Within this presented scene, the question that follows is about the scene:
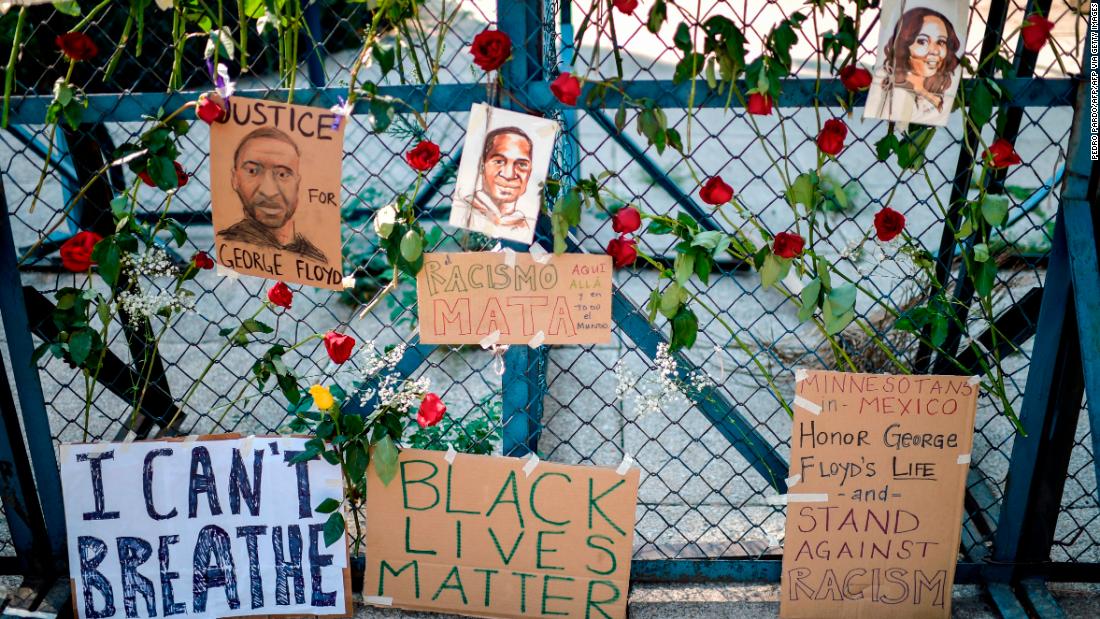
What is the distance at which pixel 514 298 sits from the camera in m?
1.99

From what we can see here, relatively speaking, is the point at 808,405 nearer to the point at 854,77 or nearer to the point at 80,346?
the point at 854,77

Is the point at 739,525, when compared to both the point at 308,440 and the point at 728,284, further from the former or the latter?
the point at 728,284

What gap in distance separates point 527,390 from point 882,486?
32.9 inches

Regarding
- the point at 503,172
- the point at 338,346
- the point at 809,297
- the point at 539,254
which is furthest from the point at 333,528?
the point at 809,297

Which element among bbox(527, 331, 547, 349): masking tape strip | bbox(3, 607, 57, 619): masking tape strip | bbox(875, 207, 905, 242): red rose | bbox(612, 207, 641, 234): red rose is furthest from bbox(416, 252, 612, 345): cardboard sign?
bbox(3, 607, 57, 619): masking tape strip

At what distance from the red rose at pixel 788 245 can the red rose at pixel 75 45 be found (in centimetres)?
139

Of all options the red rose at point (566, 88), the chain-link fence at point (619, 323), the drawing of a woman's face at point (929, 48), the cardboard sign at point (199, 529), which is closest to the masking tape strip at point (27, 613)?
the cardboard sign at point (199, 529)

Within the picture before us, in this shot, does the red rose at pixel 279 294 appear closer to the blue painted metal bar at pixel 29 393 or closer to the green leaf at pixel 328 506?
the green leaf at pixel 328 506

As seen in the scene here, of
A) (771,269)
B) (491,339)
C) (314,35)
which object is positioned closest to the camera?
(771,269)

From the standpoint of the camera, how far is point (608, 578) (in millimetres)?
2205

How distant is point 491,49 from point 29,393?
1342 mm

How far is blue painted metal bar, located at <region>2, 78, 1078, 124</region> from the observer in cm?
183

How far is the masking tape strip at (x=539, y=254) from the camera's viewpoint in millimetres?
1942

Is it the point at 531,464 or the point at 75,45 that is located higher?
the point at 75,45
